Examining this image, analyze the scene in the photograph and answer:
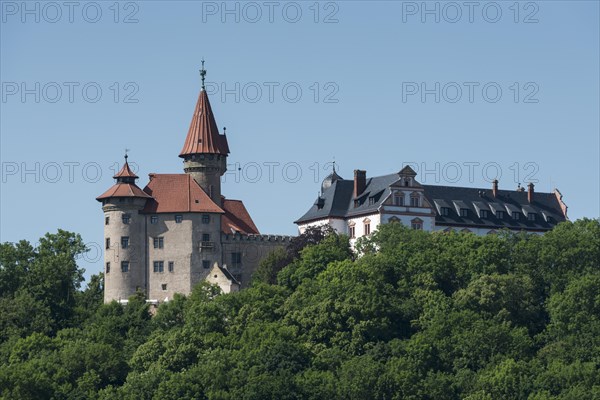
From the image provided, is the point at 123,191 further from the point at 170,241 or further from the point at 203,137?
the point at 203,137

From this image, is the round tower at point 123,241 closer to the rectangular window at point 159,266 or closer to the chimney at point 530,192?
the rectangular window at point 159,266

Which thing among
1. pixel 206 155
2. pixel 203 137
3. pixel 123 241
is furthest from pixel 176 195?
pixel 203 137

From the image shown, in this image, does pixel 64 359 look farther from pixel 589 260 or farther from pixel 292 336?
pixel 589 260

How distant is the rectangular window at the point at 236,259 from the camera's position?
14862cm

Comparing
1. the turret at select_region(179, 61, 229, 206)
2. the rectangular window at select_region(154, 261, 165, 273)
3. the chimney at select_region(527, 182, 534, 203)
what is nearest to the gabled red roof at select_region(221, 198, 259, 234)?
the turret at select_region(179, 61, 229, 206)

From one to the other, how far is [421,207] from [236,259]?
14232 millimetres

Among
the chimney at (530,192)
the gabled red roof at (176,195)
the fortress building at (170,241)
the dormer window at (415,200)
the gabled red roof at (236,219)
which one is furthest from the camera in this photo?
the chimney at (530,192)

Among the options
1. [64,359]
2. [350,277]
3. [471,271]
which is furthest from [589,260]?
[64,359]

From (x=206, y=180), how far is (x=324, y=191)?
9.94 metres

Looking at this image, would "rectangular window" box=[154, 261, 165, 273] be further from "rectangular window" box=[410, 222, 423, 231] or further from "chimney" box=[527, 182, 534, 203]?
"chimney" box=[527, 182, 534, 203]

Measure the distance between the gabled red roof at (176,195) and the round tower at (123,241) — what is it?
91cm

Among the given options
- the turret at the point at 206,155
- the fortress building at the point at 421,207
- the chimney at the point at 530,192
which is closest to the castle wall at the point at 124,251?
the turret at the point at 206,155

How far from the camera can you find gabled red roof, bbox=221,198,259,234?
151 meters

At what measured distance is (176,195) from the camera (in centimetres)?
14875
